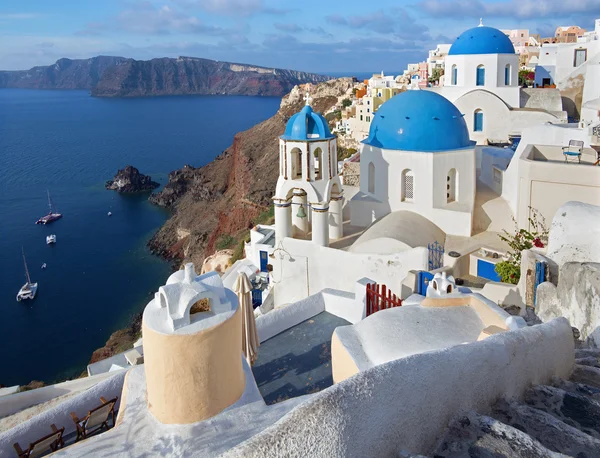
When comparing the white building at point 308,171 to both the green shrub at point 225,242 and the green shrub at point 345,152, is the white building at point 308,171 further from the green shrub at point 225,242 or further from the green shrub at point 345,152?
the green shrub at point 345,152

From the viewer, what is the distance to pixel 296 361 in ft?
27.1

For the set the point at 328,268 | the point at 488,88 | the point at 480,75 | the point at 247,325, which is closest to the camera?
the point at 247,325

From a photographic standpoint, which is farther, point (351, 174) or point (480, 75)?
point (351, 174)

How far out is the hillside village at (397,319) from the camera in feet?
11.6

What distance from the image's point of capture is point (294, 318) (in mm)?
9484

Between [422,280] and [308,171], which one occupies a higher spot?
[308,171]

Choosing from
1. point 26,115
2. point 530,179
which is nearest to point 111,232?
point 530,179

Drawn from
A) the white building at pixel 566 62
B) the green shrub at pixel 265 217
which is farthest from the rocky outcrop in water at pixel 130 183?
the white building at pixel 566 62

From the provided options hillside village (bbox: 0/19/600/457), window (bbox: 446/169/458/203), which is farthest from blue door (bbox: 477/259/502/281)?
window (bbox: 446/169/458/203)

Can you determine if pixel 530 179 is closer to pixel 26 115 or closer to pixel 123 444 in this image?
pixel 123 444

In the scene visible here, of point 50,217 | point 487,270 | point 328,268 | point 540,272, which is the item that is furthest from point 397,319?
point 50,217

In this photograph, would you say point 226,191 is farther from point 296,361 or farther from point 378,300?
point 296,361

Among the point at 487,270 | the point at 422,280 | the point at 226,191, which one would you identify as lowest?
the point at 226,191

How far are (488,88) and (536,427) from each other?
20791 millimetres
